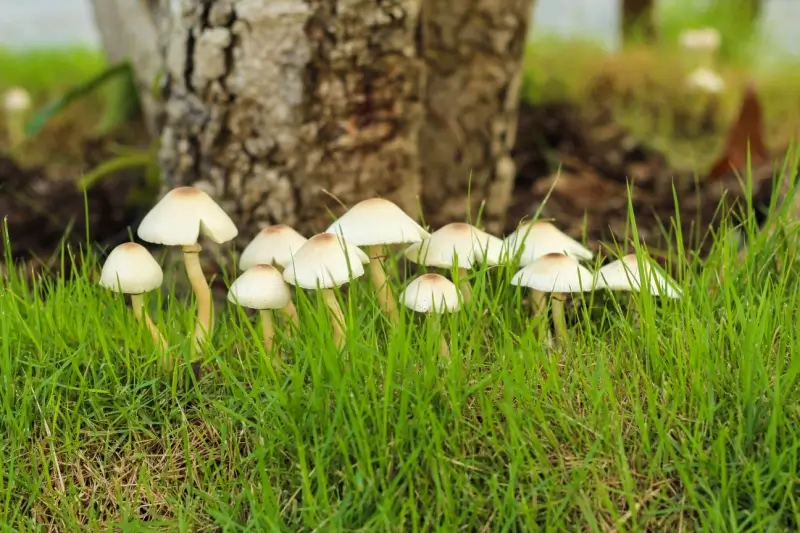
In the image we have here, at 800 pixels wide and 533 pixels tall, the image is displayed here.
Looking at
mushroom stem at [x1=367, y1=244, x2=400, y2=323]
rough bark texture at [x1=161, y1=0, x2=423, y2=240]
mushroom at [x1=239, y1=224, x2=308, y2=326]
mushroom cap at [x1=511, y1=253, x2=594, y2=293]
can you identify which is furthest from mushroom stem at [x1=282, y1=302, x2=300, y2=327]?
rough bark texture at [x1=161, y1=0, x2=423, y2=240]

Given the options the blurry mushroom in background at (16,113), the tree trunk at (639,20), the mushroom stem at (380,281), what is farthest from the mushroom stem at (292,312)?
the tree trunk at (639,20)

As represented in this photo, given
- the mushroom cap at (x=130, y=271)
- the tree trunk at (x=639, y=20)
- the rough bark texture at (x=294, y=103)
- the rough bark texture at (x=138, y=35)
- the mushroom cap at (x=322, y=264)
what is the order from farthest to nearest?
1. the tree trunk at (x=639, y=20)
2. the rough bark texture at (x=138, y=35)
3. the rough bark texture at (x=294, y=103)
4. the mushroom cap at (x=130, y=271)
5. the mushroom cap at (x=322, y=264)

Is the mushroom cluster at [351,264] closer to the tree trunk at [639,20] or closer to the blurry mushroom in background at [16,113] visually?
the blurry mushroom in background at [16,113]

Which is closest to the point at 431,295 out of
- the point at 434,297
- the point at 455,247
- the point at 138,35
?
the point at 434,297

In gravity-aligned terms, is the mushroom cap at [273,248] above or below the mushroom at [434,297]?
above

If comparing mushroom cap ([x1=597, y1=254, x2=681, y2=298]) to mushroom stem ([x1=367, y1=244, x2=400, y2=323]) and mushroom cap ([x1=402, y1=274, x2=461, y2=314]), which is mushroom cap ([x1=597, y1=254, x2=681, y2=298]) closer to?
mushroom cap ([x1=402, y1=274, x2=461, y2=314])

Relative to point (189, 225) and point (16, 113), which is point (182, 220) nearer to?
point (189, 225)
